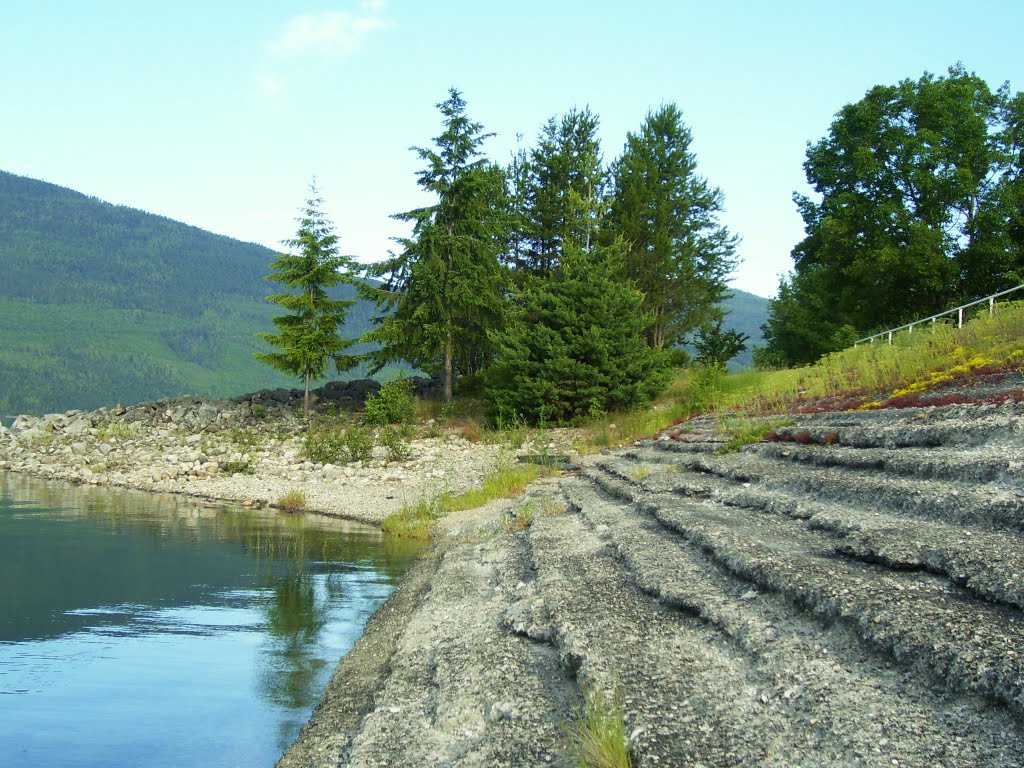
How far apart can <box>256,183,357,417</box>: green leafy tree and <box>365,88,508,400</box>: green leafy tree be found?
1907 mm

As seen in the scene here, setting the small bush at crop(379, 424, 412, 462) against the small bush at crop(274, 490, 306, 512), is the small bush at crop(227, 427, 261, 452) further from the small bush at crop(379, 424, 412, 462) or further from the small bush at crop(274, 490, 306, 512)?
the small bush at crop(274, 490, 306, 512)

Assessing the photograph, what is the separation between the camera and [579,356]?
2548 cm

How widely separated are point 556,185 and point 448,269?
9525 mm

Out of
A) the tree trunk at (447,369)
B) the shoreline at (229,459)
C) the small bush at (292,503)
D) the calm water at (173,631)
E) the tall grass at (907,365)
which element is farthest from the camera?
the tree trunk at (447,369)

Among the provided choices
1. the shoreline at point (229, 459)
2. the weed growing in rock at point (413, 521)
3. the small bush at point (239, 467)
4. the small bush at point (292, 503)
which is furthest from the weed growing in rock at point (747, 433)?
the small bush at point (239, 467)

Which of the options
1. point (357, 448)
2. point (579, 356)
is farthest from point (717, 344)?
point (357, 448)

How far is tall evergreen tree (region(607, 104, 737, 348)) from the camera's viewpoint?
123 ft

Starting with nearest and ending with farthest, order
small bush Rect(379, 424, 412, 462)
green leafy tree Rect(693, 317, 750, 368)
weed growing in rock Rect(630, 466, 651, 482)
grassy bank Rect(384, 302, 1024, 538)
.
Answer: weed growing in rock Rect(630, 466, 651, 482) < grassy bank Rect(384, 302, 1024, 538) < small bush Rect(379, 424, 412, 462) < green leafy tree Rect(693, 317, 750, 368)

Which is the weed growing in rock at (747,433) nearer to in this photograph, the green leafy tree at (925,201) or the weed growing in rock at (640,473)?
the weed growing in rock at (640,473)

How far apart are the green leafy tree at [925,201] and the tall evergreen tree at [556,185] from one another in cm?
1050

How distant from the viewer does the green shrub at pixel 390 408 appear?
95.8 ft

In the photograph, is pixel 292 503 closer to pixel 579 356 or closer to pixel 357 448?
pixel 357 448

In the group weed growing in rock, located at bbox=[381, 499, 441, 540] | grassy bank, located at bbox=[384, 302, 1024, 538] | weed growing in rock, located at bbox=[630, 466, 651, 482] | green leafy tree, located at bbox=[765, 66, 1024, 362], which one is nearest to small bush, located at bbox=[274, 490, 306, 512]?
weed growing in rock, located at bbox=[381, 499, 441, 540]

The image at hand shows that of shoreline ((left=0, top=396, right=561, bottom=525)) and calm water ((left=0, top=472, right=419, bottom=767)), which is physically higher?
shoreline ((left=0, top=396, right=561, bottom=525))
